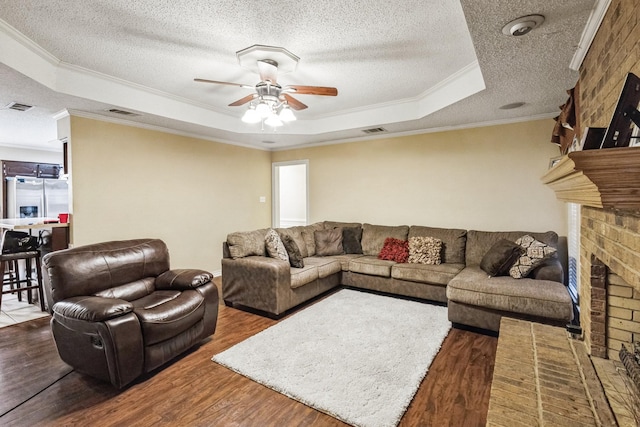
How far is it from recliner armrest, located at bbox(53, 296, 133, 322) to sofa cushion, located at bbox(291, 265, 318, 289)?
1.80 m

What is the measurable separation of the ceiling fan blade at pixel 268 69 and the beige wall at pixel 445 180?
9.25 ft

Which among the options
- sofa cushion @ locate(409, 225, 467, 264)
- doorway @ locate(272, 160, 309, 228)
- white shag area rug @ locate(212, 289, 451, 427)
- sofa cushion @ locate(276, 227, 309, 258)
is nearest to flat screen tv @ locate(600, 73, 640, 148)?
white shag area rug @ locate(212, 289, 451, 427)

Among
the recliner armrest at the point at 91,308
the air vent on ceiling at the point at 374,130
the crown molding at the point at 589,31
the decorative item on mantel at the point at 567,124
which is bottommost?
the recliner armrest at the point at 91,308

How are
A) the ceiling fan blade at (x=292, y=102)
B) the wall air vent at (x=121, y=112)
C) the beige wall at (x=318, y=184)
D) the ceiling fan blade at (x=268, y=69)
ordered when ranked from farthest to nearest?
the beige wall at (x=318, y=184) → the wall air vent at (x=121, y=112) → the ceiling fan blade at (x=292, y=102) → the ceiling fan blade at (x=268, y=69)

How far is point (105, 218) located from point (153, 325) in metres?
2.44

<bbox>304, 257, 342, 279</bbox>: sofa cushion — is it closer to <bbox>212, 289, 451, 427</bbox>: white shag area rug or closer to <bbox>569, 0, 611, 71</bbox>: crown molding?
<bbox>212, 289, 451, 427</bbox>: white shag area rug

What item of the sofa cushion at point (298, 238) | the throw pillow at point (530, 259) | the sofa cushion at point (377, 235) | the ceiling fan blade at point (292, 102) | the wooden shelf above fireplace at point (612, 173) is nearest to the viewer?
the wooden shelf above fireplace at point (612, 173)

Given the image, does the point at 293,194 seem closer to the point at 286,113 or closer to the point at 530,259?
the point at 286,113

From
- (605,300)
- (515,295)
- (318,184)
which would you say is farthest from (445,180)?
(605,300)

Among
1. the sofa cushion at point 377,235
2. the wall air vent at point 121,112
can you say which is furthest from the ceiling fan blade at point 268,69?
the sofa cushion at point 377,235

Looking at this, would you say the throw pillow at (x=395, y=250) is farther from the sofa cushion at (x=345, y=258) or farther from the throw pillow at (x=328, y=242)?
the throw pillow at (x=328, y=242)

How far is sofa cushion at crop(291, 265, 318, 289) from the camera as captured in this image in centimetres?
368

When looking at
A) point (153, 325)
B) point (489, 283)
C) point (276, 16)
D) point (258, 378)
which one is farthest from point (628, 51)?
point (153, 325)

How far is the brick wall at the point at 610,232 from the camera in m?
1.33
